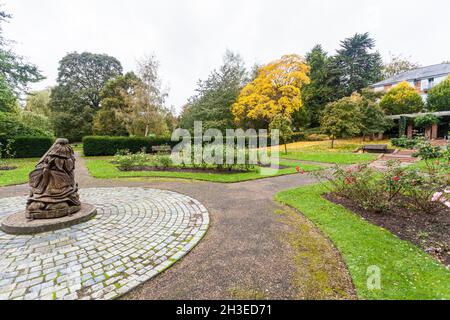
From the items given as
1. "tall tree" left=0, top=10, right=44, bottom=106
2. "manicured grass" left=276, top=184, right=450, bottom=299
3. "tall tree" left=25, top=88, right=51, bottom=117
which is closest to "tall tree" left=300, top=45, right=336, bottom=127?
"manicured grass" left=276, top=184, right=450, bottom=299

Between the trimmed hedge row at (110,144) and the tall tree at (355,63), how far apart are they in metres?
27.2

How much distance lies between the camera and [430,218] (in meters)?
4.01

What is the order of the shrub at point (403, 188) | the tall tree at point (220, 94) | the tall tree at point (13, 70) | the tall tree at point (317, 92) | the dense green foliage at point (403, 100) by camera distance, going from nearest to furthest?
the shrub at point (403, 188) < the tall tree at point (13, 70) < the tall tree at point (220, 94) < the dense green foliage at point (403, 100) < the tall tree at point (317, 92)

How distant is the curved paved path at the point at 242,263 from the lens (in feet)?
7.20

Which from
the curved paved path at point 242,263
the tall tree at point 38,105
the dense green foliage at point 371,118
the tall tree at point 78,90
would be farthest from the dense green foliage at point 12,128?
the dense green foliage at point 371,118

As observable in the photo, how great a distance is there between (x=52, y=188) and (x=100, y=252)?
2083 mm

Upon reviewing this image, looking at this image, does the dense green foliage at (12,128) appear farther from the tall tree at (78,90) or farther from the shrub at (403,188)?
the shrub at (403,188)

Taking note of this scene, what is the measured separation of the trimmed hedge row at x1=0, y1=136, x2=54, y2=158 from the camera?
14.3 meters

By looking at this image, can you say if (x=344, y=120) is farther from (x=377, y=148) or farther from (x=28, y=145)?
(x=28, y=145)

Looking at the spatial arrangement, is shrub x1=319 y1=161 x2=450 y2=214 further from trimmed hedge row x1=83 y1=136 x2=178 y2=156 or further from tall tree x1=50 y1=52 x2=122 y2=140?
tall tree x1=50 y1=52 x2=122 y2=140

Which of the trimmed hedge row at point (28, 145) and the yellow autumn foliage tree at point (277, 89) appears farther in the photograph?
the yellow autumn foliage tree at point (277, 89)

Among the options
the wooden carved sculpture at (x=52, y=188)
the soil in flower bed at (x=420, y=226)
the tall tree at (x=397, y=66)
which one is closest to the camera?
the soil in flower bed at (x=420, y=226)
